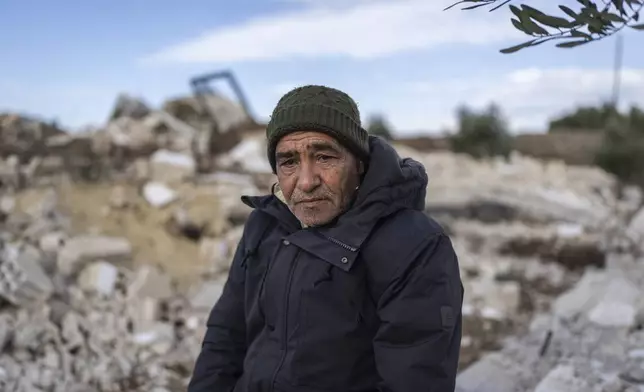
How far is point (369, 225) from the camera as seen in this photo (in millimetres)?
2264

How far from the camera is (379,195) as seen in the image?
89.9 inches

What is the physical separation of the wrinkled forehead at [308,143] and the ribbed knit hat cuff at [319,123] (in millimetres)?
14

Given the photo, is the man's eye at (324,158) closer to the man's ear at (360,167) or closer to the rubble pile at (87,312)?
the man's ear at (360,167)

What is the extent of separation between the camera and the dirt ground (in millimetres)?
8188

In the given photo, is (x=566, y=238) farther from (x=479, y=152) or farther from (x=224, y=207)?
(x=479, y=152)

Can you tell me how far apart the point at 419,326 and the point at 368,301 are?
8.5 inches

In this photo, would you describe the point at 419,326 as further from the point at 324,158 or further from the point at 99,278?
the point at 99,278

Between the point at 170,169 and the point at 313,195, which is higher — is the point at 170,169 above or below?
below

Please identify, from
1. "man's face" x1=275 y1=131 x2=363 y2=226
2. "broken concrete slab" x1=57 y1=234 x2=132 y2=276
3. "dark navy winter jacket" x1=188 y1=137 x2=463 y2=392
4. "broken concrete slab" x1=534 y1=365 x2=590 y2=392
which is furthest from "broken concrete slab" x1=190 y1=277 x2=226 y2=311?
"man's face" x1=275 y1=131 x2=363 y2=226

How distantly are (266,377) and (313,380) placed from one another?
17 cm

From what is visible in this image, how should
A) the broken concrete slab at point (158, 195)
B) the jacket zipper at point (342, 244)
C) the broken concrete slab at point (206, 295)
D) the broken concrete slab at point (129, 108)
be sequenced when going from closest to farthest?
1. the jacket zipper at point (342, 244)
2. the broken concrete slab at point (206, 295)
3. the broken concrete slab at point (158, 195)
4. the broken concrete slab at point (129, 108)

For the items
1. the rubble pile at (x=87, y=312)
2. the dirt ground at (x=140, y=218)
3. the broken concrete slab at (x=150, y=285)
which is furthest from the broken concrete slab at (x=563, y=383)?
the dirt ground at (x=140, y=218)

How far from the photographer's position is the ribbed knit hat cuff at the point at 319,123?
7.44 feet

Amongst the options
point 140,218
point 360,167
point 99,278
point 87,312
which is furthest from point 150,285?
point 360,167
